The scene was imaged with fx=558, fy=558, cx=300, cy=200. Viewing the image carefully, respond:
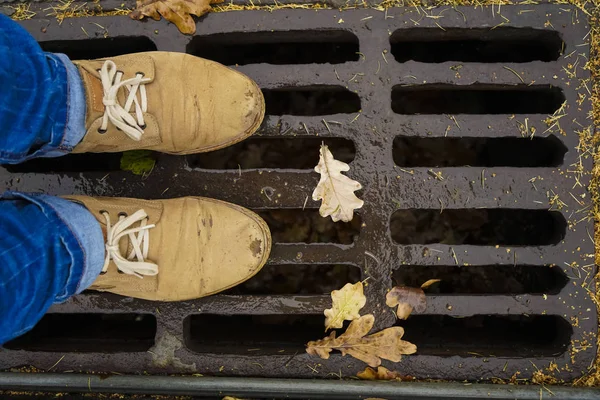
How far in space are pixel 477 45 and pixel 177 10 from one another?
1.00m

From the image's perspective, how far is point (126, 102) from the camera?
1.60 m

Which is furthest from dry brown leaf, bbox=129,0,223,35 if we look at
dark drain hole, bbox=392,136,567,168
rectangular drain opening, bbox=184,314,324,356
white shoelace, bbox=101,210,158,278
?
rectangular drain opening, bbox=184,314,324,356

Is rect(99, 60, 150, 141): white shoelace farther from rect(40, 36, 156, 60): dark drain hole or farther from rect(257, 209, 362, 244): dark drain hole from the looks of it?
rect(257, 209, 362, 244): dark drain hole

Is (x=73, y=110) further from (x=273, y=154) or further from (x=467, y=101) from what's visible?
(x=467, y=101)

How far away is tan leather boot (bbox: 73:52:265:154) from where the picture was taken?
1.60m

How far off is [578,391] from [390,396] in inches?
21.2

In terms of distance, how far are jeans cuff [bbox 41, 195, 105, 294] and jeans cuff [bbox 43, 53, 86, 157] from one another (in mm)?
148

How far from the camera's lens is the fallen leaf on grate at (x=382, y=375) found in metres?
1.67

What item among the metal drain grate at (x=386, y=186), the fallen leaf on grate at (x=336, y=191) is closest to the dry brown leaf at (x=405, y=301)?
the metal drain grate at (x=386, y=186)

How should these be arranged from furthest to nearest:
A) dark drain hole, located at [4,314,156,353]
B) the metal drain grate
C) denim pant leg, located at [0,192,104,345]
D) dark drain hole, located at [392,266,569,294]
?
1. dark drain hole, located at [392,266,569,294]
2. dark drain hole, located at [4,314,156,353]
3. the metal drain grate
4. denim pant leg, located at [0,192,104,345]

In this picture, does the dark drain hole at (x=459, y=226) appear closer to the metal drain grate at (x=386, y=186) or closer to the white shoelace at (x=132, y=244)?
the metal drain grate at (x=386, y=186)

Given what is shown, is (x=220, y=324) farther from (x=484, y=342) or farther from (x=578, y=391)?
(x=578, y=391)

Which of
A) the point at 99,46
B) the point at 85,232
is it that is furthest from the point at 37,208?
the point at 99,46

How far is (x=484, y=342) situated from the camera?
1.77m
